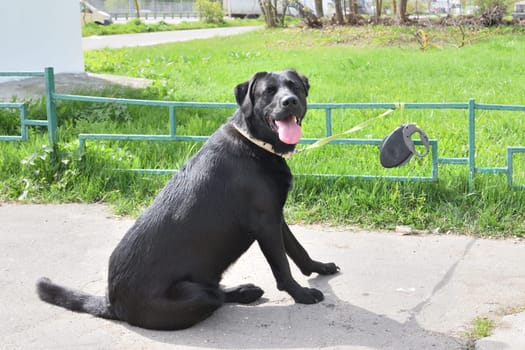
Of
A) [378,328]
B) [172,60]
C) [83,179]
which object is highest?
[172,60]

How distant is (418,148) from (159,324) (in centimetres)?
355

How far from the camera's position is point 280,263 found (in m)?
4.16

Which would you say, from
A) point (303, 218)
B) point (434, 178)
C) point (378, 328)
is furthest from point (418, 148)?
point (378, 328)

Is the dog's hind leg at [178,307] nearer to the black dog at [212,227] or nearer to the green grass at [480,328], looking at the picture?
the black dog at [212,227]

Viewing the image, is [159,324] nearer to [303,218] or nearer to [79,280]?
[79,280]

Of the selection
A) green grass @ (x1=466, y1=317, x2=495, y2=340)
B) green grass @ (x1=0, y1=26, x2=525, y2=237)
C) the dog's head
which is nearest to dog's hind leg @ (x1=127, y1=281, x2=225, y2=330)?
the dog's head

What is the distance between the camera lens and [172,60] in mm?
17297

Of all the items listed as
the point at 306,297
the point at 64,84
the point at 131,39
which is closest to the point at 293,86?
the point at 306,297

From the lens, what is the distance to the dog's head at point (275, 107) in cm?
400

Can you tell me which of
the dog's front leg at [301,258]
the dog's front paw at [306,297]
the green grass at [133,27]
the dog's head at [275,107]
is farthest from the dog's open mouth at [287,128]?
the green grass at [133,27]

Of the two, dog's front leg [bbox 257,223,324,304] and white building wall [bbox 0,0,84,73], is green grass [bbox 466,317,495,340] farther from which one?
white building wall [bbox 0,0,84,73]

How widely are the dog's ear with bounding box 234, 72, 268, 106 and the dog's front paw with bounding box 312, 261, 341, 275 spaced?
123 centimetres

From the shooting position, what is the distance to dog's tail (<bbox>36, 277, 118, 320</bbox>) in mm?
4156

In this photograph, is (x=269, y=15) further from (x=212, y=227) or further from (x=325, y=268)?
(x=212, y=227)
